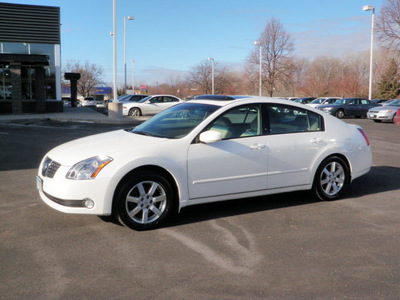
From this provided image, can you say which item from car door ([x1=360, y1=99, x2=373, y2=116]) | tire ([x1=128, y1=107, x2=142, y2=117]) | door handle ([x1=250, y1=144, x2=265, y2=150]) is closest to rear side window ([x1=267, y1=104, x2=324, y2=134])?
door handle ([x1=250, y1=144, x2=265, y2=150])

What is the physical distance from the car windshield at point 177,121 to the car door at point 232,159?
0.81 feet

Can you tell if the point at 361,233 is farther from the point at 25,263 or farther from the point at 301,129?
the point at 25,263

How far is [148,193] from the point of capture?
4.70m

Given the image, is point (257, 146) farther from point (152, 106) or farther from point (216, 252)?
point (152, 106)

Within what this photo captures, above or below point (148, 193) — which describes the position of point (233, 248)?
below

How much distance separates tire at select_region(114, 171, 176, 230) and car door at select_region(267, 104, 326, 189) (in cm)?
148

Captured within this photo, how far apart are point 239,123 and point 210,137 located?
68 cm

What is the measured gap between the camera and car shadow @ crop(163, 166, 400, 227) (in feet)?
17.3

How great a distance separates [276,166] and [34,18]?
93.1ft

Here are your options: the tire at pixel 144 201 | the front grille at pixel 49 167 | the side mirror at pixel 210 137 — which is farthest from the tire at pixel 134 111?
the tire at pixel 144 201

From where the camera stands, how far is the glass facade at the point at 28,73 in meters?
27.3

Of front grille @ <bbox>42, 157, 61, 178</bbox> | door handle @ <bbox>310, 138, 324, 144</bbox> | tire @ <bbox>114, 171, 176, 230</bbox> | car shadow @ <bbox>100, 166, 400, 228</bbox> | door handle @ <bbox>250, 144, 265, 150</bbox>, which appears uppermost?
door handle @ <bbox>310, 138, 324, 144</bbox>

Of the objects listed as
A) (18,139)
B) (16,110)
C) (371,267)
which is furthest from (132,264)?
(16,110)

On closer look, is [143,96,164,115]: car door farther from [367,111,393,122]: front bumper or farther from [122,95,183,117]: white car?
[367,111,393,122]: front bumper
